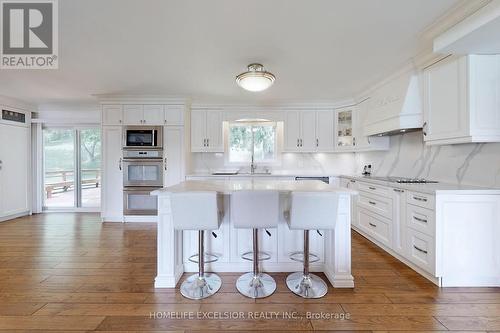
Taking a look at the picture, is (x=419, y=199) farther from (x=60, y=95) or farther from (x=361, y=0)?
(x=60, y=95)

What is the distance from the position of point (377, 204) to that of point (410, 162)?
2.76ft

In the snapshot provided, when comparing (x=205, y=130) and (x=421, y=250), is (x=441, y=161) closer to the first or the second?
(x=421, y=250)

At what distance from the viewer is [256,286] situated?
219 centimetres

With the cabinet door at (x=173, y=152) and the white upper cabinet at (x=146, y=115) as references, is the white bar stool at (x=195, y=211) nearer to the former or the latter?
the cabinet door at (x=173, y=152)

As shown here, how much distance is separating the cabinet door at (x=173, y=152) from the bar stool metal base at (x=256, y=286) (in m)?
2.70

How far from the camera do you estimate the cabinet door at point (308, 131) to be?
4887mm

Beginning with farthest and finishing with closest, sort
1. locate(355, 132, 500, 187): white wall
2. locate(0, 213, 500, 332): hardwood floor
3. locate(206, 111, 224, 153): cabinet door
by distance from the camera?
locate(206, 111, 224, 153): cabinet door
locate(355, 132, 500, 187): white wall
locate(0, 213, 500, 332): hardwood floor

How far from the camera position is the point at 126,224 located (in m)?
4.43

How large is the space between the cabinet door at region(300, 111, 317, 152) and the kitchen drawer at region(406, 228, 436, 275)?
8.41 feet

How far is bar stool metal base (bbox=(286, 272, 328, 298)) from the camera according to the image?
2111mm

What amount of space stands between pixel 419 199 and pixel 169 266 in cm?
250

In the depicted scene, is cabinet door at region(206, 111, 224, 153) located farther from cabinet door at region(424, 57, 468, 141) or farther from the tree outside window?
cabinet door at region(424, 57, 468, 141)

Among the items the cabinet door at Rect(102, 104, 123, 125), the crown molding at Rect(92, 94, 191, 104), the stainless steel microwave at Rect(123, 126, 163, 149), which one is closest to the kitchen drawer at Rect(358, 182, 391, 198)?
the crown molding at Rect(92, 94, 191, 104)

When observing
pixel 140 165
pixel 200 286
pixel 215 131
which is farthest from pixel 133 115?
pixel 200 286
